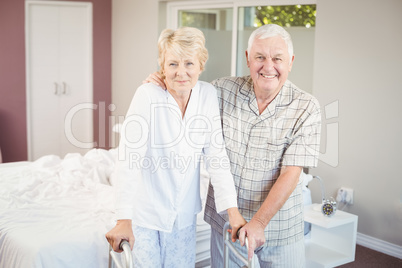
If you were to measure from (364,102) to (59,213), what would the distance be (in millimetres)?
2424

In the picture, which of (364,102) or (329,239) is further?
(364,102)

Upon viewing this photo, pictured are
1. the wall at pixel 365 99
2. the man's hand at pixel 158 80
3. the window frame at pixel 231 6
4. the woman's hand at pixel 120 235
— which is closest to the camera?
the woman's hand at pixel 120 235

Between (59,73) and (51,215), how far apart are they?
3.64 meters

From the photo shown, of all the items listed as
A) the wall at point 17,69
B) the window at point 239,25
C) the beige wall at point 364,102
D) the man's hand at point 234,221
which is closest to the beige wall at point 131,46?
the wall at point 17,69

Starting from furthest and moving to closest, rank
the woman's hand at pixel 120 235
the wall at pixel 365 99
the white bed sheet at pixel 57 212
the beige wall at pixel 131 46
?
the beige wall at pixel 131 46, the wall at pixel 365 99, the white bed sheet at pixel 57 212, the woman's hand at pixel 120 235

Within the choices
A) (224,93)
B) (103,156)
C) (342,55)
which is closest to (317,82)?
(342,55)

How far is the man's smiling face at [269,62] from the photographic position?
5.48 ft

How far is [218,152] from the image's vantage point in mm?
1730

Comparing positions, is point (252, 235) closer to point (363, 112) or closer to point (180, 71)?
point (180, 71)

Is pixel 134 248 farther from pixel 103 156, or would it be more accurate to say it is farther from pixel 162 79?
pixel 103 156

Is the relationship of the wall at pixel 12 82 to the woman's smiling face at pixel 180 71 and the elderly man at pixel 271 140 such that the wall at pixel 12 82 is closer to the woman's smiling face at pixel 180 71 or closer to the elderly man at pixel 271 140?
the elderly man at pixel 271 140

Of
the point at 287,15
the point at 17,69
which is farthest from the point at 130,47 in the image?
the point at 287,15

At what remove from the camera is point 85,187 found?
10.0 ft

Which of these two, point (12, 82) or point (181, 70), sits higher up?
point (181, 70)
